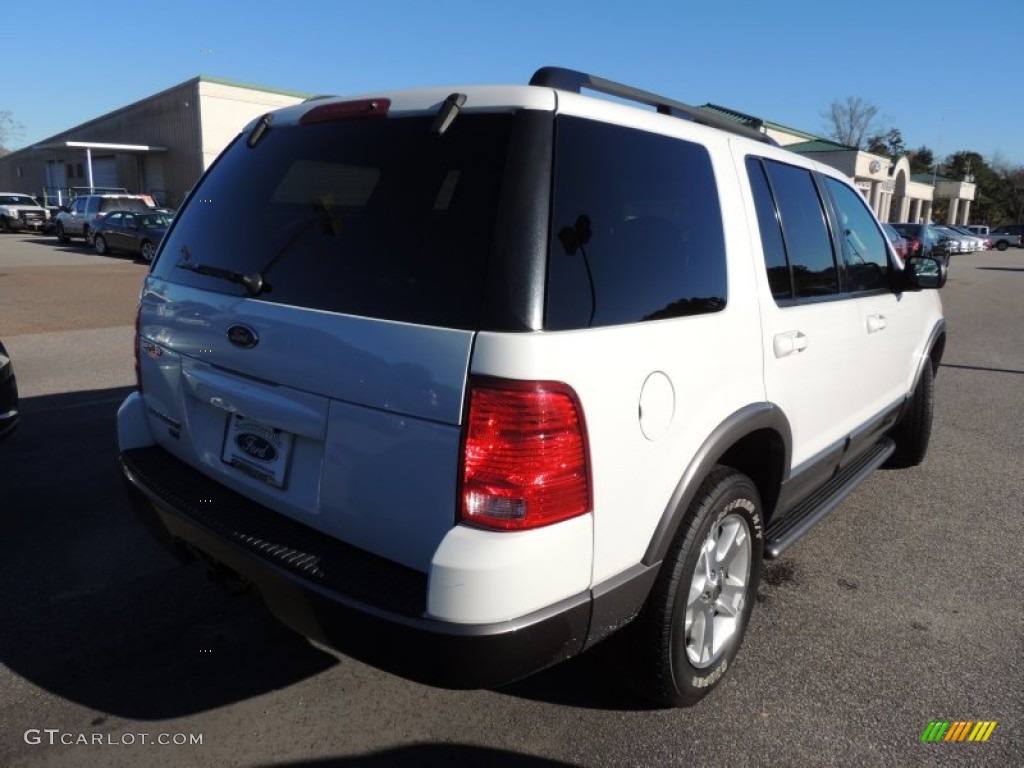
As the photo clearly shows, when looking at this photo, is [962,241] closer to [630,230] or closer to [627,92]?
[627,92]

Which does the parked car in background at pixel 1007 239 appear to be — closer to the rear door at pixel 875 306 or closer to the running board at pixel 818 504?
the rear door at pixel 875 306

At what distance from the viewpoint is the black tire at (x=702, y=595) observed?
2400mm

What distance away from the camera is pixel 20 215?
33.9 meters

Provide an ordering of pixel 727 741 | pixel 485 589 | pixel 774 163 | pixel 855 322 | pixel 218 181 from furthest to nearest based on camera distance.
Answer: pixel 855 322, pixel 774 163, pixel 218 181, pixel 727 741, pixel 485 589

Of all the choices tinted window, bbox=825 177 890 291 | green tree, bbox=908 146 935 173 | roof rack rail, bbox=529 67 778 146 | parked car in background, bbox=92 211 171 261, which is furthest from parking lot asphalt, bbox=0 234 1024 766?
green tree, bbox=908 146 935 173

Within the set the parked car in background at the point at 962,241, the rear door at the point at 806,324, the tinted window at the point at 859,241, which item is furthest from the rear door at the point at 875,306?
the parked car in background at the point at 962,241

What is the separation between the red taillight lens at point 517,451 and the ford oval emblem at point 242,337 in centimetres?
83

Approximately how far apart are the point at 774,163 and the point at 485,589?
228 centimetres

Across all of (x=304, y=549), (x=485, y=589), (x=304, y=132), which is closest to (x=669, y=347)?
(x=485, y=589)

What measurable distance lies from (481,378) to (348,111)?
1.15 meters

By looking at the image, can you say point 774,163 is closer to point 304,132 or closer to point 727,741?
point 304,132

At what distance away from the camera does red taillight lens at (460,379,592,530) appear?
6.25 feet

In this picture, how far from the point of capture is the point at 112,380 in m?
7.24

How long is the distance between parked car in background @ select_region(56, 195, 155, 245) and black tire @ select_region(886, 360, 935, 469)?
87.1ft
